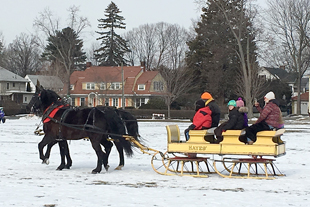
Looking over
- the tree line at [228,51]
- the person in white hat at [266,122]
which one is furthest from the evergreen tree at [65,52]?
the person in white hat at [266,122]

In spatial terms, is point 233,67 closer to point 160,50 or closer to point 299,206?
point 160,50

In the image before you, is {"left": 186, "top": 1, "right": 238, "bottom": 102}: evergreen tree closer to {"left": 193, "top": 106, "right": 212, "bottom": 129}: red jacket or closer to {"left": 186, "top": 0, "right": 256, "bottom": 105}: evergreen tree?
{"left": 186, "top": 0, "right": 256, "bottom": 105}: evergreen tree

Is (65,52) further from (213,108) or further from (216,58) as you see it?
(213,108)

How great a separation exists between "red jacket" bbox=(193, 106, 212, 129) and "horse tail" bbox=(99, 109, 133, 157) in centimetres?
179

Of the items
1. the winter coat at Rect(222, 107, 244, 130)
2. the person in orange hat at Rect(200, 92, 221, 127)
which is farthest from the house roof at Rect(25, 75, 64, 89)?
the winter coat at Rect(222, 107, 244, 130)

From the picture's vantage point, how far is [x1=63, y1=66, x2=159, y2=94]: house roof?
252 ft

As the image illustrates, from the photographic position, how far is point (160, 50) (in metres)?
93.9

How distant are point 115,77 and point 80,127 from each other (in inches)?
2586

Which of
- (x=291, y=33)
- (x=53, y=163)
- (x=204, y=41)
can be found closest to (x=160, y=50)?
(x=204, y=41)

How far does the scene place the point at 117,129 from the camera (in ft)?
40.5

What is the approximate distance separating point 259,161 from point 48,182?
454 cm

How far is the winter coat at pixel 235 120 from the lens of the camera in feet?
37.2

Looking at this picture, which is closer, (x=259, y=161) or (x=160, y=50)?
(x=259, y=161)

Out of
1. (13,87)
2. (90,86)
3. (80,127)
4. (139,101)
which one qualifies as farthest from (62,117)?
(13,87)
